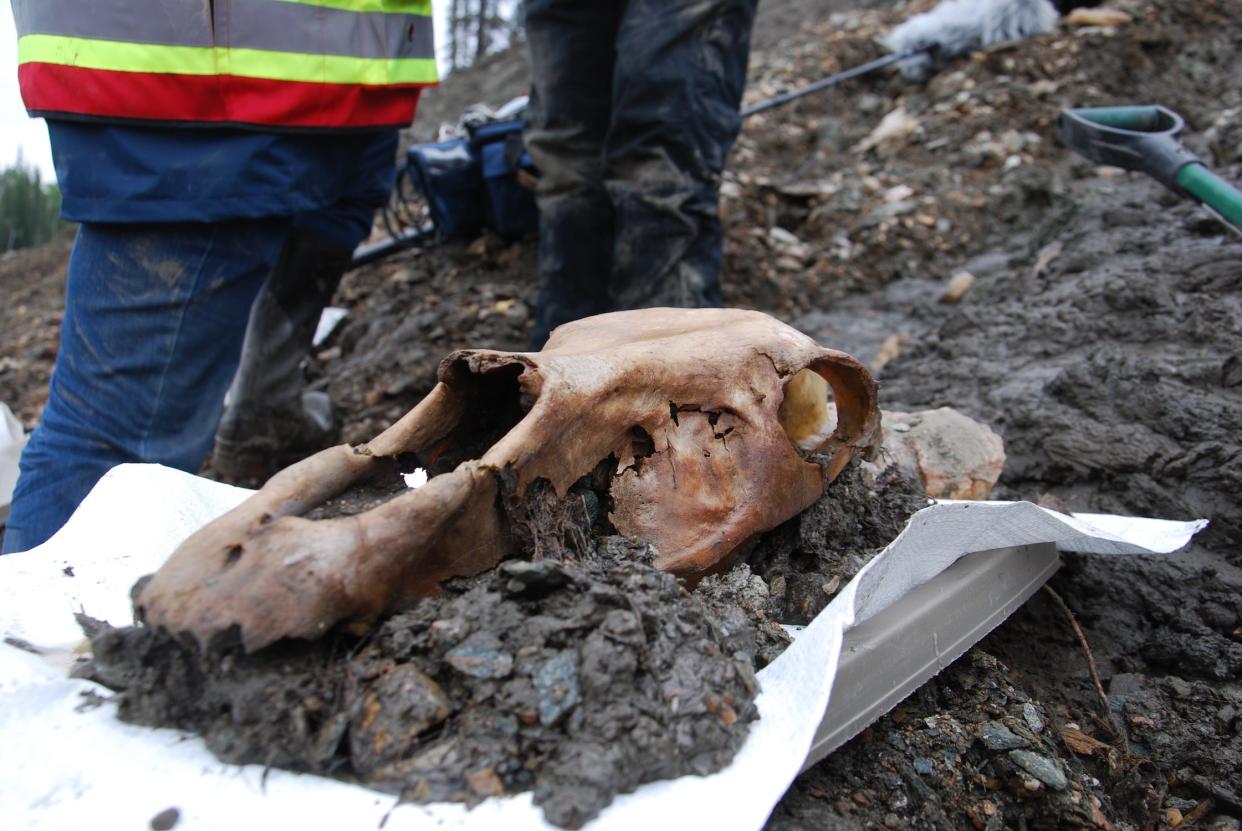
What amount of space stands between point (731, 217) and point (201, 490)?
3.75 metres

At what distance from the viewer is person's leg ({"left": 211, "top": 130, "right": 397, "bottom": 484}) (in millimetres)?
3193

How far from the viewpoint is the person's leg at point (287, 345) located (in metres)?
3.19

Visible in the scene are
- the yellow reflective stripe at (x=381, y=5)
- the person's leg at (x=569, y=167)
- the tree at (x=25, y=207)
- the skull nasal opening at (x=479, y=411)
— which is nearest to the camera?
the skull nasal opening at (x=479, y=411)

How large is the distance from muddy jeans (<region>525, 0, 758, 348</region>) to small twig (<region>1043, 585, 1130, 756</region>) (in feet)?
5.60

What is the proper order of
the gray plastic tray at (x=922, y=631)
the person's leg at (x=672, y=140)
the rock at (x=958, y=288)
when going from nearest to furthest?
the gray plastic tray at (x=922, y=631) → the person's leg at (x=672, y=140) → the rock at (x=958, y=288)

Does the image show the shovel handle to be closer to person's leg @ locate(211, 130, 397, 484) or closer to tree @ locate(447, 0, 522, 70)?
person's leg @ locate(211, 130, 397, 484)

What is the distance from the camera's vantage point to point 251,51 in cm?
212

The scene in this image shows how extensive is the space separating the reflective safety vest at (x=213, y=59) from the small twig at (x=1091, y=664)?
210 centimetres

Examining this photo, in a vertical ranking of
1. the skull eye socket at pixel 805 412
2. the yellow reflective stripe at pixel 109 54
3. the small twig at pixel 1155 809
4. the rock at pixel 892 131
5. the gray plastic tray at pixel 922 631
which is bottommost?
the rock at pixel 892 131

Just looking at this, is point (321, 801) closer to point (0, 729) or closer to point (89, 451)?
point (0, 729)

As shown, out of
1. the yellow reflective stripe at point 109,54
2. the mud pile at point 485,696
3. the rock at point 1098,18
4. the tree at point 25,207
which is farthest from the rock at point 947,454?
the tree at point 25,207

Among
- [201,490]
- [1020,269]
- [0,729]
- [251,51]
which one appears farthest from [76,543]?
[1020,269]

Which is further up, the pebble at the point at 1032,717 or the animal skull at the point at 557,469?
the animal skull at the point at 557,469

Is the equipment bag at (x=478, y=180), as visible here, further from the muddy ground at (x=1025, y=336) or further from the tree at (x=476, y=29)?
the tree at (x=476, y=29)
